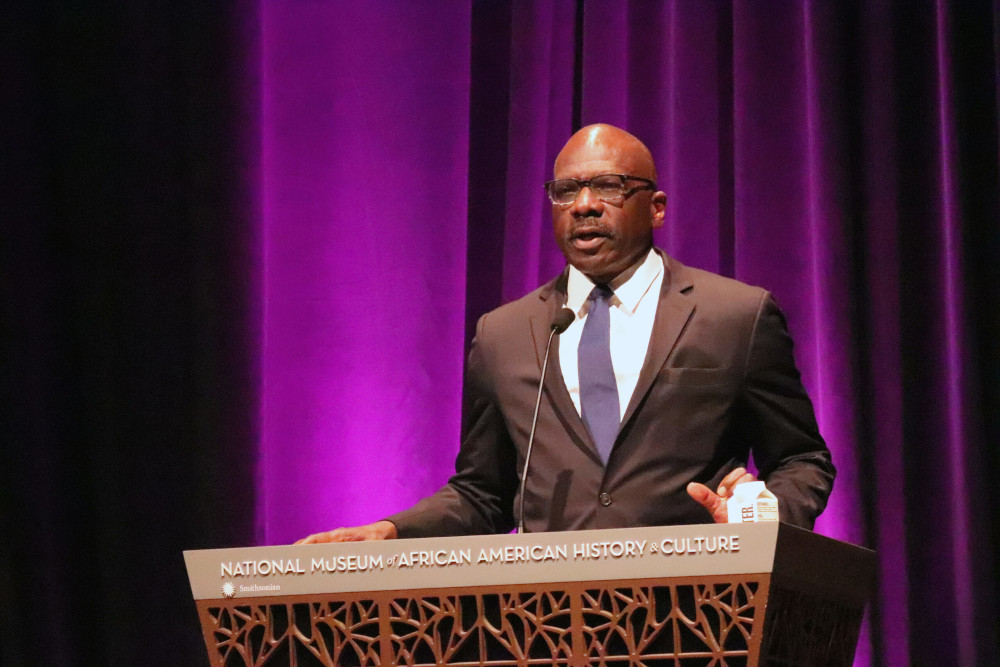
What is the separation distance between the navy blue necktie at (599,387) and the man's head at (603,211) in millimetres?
153

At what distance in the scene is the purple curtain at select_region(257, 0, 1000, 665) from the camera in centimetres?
322

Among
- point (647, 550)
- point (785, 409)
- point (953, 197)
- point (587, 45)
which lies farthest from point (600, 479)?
point (587, 45)

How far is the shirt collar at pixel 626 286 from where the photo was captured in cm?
265

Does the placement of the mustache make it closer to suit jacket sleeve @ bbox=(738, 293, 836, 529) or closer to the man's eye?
the man's eye

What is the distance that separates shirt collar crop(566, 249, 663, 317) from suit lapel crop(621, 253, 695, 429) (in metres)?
0.03

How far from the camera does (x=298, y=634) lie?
182cm

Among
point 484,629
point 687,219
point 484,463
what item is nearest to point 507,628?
point 484,629

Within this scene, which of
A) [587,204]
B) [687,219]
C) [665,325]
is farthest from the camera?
[687,219]

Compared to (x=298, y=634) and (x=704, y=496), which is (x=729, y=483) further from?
(x=298, y=634)

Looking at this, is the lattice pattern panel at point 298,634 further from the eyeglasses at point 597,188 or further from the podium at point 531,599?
the eyeglasses at point 597,188

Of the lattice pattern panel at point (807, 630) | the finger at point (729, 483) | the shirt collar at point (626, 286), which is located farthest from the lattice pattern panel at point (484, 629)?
the shirt collar at point (626, 286)

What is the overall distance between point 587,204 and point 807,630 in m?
1.10

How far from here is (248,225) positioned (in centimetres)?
379

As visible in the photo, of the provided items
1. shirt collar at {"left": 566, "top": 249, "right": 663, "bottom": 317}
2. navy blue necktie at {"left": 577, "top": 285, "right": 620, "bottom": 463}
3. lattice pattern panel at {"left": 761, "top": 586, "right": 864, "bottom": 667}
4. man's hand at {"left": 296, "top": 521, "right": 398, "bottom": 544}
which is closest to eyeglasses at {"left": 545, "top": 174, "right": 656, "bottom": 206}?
shirt collar at {"left": 566, "top": 249, "right": 663, "bottom": 317}
